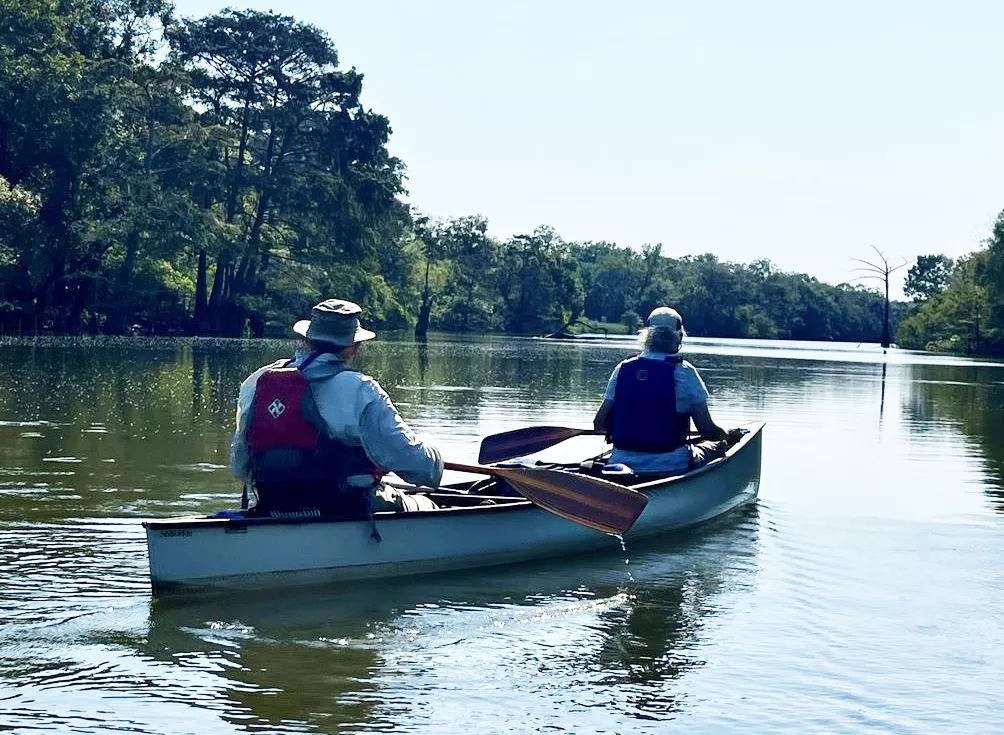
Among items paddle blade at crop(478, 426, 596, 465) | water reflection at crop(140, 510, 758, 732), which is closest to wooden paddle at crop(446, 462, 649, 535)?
water reflection at crop(140, 510, 758, 732)

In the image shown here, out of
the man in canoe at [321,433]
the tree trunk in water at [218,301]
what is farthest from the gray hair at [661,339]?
the tree trunk in water at [218,301]

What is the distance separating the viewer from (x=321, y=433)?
25.8ft

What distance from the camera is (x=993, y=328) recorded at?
265 ft

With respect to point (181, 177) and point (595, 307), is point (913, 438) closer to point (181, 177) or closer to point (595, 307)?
point (181, 177)

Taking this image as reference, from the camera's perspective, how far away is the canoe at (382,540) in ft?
24.8

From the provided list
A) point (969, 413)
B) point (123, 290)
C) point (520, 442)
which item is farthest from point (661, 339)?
point (123, 290)

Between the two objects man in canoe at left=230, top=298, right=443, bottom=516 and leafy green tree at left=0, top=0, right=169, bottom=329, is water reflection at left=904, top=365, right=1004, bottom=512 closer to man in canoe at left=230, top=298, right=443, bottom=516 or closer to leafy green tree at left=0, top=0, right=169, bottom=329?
man in canoe at left=230, top=298, right=443, bottom=516

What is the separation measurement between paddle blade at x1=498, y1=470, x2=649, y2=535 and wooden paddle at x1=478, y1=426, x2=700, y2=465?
3.20 meters

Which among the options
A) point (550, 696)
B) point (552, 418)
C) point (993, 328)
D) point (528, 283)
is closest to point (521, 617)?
point (550, 696)

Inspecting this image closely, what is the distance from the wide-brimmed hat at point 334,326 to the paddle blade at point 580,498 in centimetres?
196

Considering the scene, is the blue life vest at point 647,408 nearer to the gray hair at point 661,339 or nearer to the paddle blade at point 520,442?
the gray hair at point 661,339

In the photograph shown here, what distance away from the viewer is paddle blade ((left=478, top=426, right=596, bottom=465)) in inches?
504

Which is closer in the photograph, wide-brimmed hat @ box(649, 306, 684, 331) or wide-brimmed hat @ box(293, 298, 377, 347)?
wide-brimmed hat @ box(293, 298, 377, 347)

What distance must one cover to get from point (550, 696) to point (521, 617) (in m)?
1.68
